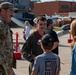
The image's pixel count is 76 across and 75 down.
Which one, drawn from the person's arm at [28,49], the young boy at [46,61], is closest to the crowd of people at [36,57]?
the young boy at [46,61]

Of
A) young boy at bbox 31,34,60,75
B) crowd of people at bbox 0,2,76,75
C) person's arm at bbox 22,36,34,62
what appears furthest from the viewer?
person's arm at bbox 22,36,34,62

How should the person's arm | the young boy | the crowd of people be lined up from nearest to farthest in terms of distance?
1. the crowd of people
2. the young boy
3. the person's arm

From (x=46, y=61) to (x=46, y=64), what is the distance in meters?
0.05

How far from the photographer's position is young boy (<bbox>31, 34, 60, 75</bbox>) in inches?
211

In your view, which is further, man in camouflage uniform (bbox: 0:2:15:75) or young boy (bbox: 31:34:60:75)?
young boy (bbox: 31:34:60:75)

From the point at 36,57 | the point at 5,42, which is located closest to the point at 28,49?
the point at 36,57

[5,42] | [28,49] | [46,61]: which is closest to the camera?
[5,42]

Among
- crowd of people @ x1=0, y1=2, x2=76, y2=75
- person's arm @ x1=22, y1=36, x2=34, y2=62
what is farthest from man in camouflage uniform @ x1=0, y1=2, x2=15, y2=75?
person's arm @ x1=22, y1=36, x2=34, y2=62

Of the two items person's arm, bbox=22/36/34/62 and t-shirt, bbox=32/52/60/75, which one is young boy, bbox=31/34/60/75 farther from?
person's arm, bbox=22/36/34/62

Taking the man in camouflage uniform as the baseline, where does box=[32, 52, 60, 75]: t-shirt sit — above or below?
below

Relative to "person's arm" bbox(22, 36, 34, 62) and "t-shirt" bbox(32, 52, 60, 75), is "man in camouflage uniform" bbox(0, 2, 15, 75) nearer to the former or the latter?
"t-shirt" bbox(32, 52, 60, 75)

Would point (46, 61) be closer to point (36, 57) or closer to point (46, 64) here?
point (46, 64)

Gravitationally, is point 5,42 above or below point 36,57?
above

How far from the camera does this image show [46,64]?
5.43 metres
